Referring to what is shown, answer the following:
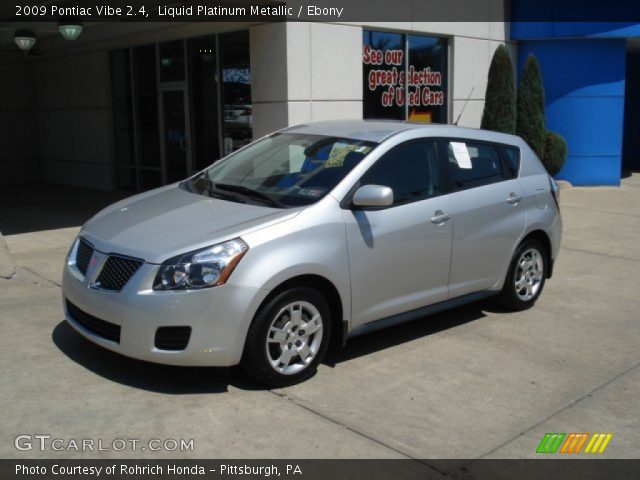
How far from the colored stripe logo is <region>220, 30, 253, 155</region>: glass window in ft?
27.1

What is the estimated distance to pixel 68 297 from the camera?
5156 mm

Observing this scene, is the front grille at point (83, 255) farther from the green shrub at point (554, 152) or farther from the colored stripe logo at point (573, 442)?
the green shrub at point (554, 152)

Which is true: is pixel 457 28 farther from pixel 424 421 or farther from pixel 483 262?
pixel 424 421

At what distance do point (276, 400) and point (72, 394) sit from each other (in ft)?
4.23

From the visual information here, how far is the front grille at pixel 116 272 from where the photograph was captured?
183 inches

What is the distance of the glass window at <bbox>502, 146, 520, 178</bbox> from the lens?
6.57m

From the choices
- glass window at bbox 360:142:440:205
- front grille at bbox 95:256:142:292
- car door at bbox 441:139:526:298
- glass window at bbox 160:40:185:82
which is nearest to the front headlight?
front grille at bbox 95:256:142:292

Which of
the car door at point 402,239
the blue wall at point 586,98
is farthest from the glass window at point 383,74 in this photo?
the car door at point 402,239

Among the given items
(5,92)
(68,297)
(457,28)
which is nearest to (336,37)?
(457,28)

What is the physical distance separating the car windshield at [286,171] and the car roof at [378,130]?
87mm

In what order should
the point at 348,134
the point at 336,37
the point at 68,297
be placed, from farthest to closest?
1. the point at 336,37
2. the point at 348,134
3. the point at 68,297

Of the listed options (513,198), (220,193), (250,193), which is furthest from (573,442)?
(220,193)
